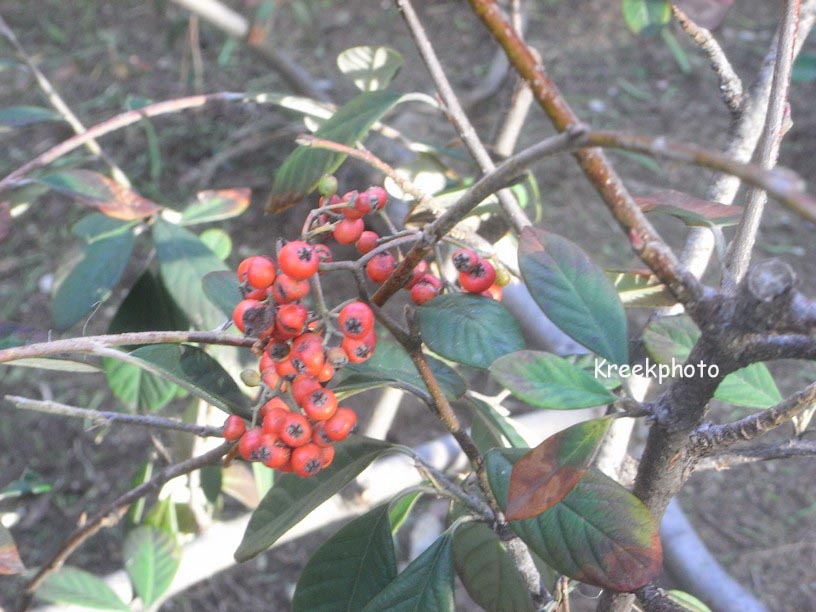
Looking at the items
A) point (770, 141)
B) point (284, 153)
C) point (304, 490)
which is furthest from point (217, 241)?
point (284, 153)

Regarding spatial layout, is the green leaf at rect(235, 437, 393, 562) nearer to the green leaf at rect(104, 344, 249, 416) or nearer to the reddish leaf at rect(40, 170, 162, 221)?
the green leaf at rect(104, 344, 249, 416)

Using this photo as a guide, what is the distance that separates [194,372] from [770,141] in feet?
1.65

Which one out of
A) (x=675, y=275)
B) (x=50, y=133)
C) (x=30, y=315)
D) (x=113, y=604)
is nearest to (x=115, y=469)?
(x=30, y=315)

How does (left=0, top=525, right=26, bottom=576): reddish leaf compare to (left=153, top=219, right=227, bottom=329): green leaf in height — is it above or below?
above

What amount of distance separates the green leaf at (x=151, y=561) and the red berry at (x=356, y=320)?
589mm

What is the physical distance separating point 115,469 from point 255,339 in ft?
4.76

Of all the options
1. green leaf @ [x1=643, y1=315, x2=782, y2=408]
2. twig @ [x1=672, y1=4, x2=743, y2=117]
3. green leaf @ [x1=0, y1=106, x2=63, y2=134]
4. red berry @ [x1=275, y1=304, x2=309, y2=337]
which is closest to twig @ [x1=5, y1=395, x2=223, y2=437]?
red berry @ [x1=275, y1=304, x2=309, y2=337]

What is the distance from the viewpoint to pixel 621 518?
56 centimetres

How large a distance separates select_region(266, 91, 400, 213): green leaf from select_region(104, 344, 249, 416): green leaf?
0.22m

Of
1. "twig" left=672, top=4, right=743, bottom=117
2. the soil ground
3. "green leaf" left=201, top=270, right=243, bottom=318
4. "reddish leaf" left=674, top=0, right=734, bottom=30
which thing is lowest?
the soil ground

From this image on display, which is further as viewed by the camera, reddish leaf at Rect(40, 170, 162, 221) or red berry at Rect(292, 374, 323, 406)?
reddish leaf at Rect(40, 170, 162, 221)

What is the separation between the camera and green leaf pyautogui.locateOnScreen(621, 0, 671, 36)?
4.03 ft

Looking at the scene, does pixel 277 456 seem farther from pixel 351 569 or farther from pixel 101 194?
pixel 101 194

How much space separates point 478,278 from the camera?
24.4 inches
